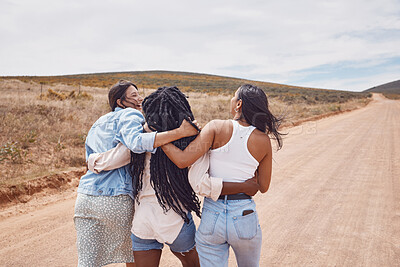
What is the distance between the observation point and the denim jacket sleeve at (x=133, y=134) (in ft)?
6.11

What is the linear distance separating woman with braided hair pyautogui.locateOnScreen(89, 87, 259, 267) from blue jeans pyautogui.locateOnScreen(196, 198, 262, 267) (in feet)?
0.35

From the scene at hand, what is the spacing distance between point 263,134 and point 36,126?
8092mm

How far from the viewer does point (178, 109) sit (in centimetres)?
197

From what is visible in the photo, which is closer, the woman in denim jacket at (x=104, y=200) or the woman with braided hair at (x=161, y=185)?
the woman with braided hair at (x=161, y=185)

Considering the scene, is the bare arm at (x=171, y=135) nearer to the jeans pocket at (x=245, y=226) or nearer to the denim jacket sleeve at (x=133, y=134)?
the denim jacket sleeve at (x=133, y=134)

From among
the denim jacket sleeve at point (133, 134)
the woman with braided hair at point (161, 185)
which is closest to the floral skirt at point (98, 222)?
the woman with braided hair at point (161, 185)

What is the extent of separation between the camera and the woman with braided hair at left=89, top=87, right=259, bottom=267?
1.94m

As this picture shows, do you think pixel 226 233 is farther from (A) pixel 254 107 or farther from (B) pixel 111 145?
(B) pixel 111 145

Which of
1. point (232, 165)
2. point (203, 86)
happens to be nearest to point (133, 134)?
point (232, 165)

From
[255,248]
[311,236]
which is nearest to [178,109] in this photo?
[255,248]

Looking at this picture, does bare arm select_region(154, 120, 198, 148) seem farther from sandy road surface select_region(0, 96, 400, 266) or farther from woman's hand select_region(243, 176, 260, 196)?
sandy road surface select_region(0, 96, 400, 266)

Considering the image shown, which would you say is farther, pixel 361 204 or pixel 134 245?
pixel 361 204

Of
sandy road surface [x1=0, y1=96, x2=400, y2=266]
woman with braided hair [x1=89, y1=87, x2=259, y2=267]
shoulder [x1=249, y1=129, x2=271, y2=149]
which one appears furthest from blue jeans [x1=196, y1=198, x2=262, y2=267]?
sandy road surface [x1=0, y1=96, x2=400, y2=266]

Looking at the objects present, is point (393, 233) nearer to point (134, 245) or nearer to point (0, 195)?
point (134, 245)
